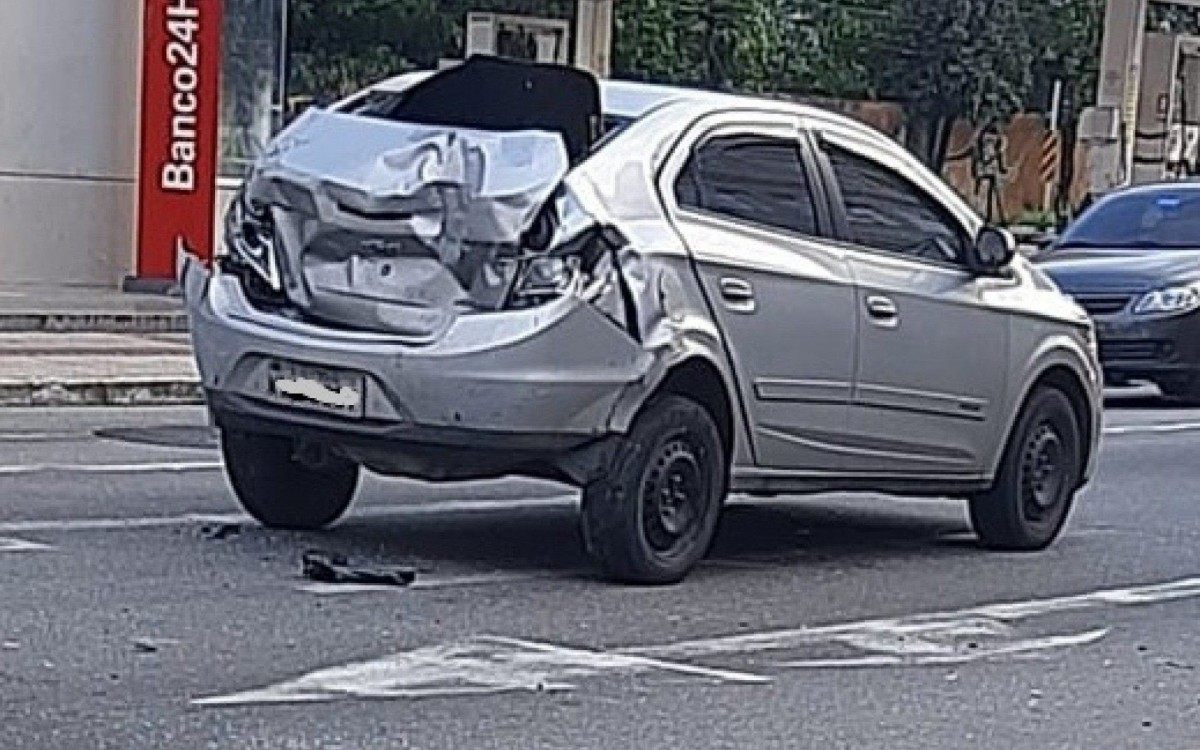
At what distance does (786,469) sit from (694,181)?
112 centimetres

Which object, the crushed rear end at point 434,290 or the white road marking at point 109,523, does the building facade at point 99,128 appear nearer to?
the white road marking at point 109,523

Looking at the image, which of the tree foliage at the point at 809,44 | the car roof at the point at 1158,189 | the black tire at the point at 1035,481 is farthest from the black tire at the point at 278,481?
the tree foliage at the point at 809,44

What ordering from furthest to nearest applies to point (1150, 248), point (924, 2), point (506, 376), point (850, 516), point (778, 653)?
point (924, 2) < point (1150, 248) < point (850, 516) < point (506, 376) < point (778, 653)

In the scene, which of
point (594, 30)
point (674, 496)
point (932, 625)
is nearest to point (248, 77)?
point (594, 30)

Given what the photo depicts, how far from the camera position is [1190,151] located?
42812 mm

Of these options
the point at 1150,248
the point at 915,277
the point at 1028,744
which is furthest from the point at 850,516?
the point at 1150,248

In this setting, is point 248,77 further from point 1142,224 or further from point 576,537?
point 576,537

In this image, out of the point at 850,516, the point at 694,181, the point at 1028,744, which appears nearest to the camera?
the point at 1028,744

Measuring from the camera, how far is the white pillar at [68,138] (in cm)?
2305

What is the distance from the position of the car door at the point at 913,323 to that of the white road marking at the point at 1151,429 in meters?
6.36

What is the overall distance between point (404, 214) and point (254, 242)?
0.66m

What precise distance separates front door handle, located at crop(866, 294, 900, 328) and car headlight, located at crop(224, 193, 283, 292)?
85.9 inches

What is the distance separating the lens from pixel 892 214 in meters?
10.9

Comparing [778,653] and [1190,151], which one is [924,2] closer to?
[1190,151]
